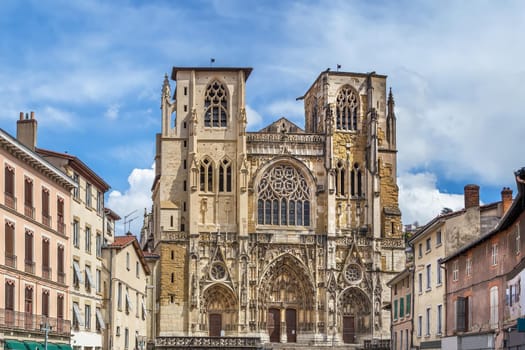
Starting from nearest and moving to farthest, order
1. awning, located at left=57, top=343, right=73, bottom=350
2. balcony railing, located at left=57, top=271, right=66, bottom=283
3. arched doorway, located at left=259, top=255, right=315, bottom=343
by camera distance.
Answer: awning, located at left=57, top=343, right=73, bottom=350 < balcony railing, located at left=57, top=271, right=66, bottom=283 < arched doorway, located at left=259, top=255, right=315, bottom=343

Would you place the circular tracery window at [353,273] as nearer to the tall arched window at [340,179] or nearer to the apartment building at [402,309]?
the tall arched window at [340,179]

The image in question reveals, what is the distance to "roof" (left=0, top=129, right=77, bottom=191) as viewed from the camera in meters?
42.2

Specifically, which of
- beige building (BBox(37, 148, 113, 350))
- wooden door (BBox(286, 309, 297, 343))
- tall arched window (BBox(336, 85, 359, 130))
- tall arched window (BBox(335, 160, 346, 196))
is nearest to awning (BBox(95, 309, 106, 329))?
beige building (BBox(37, 148, 113, 350))

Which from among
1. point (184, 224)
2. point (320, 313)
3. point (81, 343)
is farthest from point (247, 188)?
point (81, 343)

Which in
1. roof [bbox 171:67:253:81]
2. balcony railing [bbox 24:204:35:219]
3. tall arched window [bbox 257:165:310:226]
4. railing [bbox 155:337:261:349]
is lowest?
railing [bbox 155:337:261:349]

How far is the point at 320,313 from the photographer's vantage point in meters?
85.2

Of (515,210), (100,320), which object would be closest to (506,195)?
(515,210)

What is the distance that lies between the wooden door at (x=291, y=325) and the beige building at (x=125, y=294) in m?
21.3

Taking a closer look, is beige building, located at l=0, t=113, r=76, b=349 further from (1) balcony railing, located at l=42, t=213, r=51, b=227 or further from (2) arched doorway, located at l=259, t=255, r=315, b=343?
(2) arched doorway, located at l=259, t=255, r=315, b=343

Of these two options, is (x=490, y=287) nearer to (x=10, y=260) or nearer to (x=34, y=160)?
(x=10, y=260)

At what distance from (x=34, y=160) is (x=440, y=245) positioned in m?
20.5

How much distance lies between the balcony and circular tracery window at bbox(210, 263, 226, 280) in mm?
41586

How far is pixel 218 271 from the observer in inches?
3327

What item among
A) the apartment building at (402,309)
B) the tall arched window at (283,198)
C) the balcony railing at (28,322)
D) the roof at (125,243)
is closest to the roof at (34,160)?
the balcony railing at (28,322)
